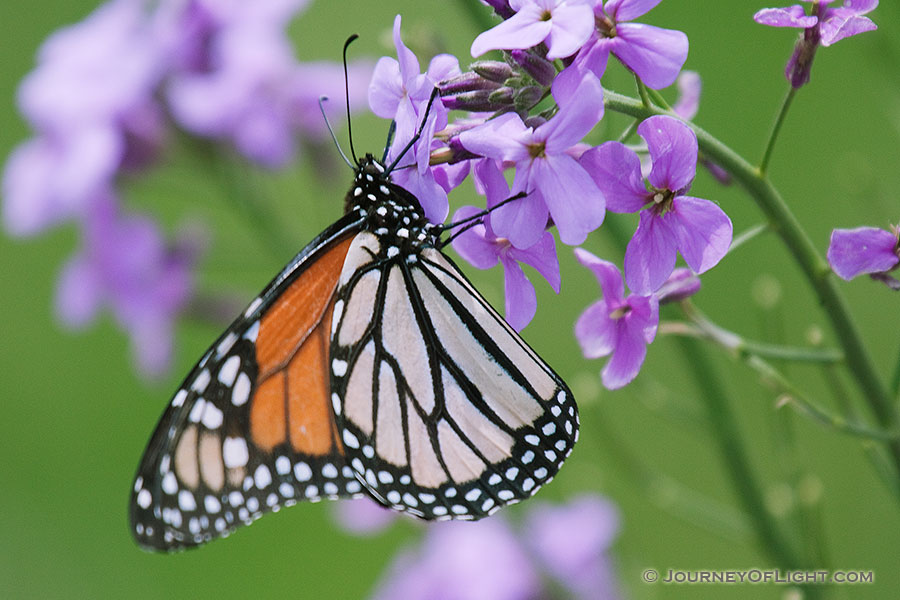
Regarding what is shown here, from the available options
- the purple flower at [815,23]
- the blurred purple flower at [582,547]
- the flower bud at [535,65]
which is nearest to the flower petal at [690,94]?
the purple flower at [815,23]

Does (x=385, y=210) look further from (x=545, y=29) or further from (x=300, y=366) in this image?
(x=545, y=29)

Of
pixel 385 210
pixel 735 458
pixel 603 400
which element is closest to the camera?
pixel 385 210

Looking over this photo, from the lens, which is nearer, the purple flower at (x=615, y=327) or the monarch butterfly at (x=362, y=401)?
the purple flower at (x=615, y=327)

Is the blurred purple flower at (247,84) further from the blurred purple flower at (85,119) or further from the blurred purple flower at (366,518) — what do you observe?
the blurred purple flower at (366,518)

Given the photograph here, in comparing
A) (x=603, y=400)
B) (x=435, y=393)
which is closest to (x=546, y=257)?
(x=435, y=393)

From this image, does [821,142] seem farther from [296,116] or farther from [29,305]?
[29,305]

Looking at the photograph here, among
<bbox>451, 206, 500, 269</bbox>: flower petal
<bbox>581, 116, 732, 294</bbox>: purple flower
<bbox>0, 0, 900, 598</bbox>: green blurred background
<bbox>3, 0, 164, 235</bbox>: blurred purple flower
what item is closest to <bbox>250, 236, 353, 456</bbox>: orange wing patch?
<bbox>451, 206, 500, 269</bbox>: flower petal

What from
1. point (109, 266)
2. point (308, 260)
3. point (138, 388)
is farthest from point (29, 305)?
point (308, 260)
